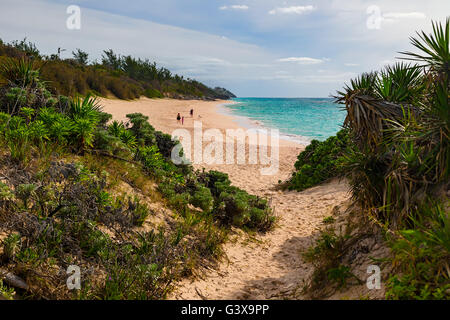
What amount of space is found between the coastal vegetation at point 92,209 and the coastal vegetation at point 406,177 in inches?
81.3

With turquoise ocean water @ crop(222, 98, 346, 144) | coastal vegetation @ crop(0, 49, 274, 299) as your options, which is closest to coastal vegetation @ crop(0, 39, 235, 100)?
coastal vegetation @ crop(0, 49, 274, 299)

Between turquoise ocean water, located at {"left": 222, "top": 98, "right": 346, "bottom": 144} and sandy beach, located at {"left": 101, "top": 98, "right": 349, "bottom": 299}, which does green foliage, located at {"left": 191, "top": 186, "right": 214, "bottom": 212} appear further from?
turquoise ocean water, located at {"left": 222, "top": 98, "right": 346, "bottom": 144}

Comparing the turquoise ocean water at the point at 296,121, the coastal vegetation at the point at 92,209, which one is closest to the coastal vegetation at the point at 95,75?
the coastal vegetation at the point at 92,209

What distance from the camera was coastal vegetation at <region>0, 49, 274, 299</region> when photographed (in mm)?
3213

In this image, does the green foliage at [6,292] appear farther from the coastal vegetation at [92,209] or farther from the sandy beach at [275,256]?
the sandy beach at [275,256]

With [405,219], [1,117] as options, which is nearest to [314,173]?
[405,219]

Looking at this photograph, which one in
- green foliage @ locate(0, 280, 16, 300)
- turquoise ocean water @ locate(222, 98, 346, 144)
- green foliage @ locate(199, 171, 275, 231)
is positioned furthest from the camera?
turquoise ocean water @ locate(222, 98, 346, 144)

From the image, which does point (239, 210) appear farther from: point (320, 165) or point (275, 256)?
point (320, 165)

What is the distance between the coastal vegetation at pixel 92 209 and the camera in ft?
10.5

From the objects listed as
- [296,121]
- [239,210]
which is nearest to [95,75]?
[296,121]

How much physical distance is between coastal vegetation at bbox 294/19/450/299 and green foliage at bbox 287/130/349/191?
4588 mm

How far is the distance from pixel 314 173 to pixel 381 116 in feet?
18.6

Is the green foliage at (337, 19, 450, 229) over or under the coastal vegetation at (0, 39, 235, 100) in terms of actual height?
under
